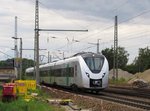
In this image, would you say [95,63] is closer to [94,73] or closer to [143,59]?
[94,73]

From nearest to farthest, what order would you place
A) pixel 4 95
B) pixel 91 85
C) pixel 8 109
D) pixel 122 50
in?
1. pixel 8 109
2. pixel 4 95
3. pixel 91 85
4. pixel 122 50

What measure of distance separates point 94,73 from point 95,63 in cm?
101

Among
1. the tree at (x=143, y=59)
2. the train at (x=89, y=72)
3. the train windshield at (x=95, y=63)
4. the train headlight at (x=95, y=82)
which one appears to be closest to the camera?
the train headlight at (x=95, y=82)

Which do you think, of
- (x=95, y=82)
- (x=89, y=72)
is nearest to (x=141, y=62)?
(x=89, y=72)

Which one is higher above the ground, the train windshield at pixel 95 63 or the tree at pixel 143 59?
the tree at pixel 143 59

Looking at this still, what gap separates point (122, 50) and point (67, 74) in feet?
446

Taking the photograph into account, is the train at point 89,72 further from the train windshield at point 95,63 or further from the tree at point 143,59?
the tree at point 143,59

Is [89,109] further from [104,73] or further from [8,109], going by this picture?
[104,73]

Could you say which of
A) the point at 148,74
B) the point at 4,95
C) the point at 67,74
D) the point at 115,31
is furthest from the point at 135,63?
the point at 4,95

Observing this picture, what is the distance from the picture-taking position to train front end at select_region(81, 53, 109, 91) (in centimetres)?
3588

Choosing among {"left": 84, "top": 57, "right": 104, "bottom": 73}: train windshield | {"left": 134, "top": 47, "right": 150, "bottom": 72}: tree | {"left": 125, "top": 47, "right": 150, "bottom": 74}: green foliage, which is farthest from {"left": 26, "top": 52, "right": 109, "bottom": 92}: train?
{"left": 125, "top": 47, "right": 150, "bottom": 74}: green foliage

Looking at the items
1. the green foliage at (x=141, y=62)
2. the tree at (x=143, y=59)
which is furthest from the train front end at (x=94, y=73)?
the green foliage at (x=141, y=62)

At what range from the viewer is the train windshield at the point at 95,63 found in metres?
36.3

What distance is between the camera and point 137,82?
61594 mm
